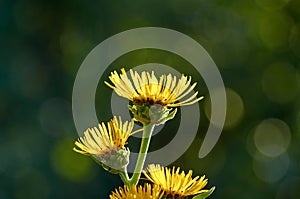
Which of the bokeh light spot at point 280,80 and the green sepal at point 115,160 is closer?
the green sepal at point 115,160

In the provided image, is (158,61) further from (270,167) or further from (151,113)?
(151,113)

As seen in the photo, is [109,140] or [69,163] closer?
[109,140]

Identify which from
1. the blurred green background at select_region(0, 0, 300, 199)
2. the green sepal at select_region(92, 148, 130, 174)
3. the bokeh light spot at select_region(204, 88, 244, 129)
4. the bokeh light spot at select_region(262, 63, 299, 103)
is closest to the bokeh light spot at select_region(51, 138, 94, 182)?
the blurred green background at select_region(0, 0, 300, 199)

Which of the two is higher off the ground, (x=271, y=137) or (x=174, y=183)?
(x=174, y=183)

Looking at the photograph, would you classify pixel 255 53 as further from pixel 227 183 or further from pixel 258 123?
pixel 227 183

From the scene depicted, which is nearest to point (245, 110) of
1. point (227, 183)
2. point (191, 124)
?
point (227, 183)

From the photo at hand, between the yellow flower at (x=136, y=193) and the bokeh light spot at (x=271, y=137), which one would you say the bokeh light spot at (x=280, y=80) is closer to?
the bokeh light spot at (x=271, y=137)

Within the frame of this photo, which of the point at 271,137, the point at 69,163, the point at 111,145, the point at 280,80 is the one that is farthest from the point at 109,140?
the point at 280,80

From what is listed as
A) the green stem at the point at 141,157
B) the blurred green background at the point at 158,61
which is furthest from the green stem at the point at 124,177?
the blurred green background at the point at 158,61
